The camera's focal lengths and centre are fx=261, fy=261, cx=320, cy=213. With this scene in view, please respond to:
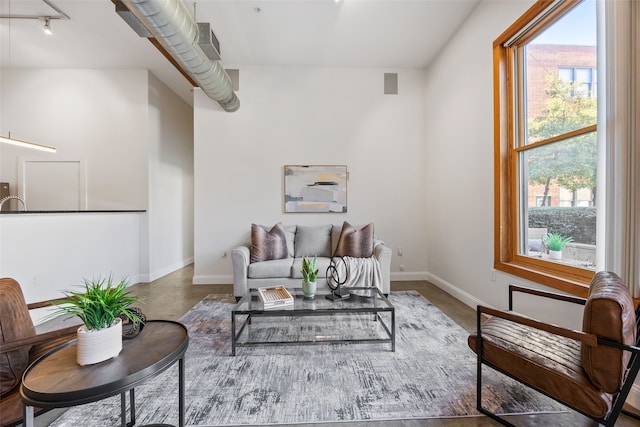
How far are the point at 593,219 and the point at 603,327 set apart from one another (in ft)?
4.25

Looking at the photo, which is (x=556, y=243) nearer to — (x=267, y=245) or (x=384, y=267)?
(x=384, y=267)

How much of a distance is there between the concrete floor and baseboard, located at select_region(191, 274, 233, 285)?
102 mm

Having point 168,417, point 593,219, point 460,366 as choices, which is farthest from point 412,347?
point 168,417

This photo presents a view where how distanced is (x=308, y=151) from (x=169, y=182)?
296 centimetres

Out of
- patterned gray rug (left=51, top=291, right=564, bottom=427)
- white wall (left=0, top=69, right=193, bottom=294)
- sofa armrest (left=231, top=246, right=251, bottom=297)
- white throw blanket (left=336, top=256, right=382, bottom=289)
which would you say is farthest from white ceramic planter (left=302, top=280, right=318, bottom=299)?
white wall (left=0, top=69, right=193, bottom=294)

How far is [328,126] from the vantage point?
445 cm

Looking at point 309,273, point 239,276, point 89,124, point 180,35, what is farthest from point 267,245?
point 89,124

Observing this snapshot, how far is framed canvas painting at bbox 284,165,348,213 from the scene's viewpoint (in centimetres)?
440

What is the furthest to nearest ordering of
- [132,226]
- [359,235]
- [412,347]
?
[132,226] < [359,235] < [412,347]

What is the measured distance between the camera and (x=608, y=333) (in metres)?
1.13

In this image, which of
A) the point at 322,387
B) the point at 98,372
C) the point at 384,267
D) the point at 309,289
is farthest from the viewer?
the point at 384,267

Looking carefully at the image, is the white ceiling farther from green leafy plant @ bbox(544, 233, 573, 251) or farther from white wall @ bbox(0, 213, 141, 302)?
green leafy plant @ bbox(544, 233, 573, 251)

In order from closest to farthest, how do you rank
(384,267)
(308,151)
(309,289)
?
(309,289), (384,267), (308,151)

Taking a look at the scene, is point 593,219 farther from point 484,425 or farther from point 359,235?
point 359,235
